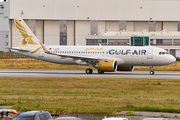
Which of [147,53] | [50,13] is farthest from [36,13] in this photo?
[147,53]

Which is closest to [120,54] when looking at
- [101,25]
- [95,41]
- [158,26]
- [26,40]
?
[26,40]

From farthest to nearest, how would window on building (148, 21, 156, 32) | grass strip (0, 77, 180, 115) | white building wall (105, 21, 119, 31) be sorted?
1. window on building (148, 21, 156, 32)
2. white building wall (105, 21, 119, 31)
3. grass strip (0, 77, 180, 115)

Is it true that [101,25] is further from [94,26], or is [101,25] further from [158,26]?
[158,26]

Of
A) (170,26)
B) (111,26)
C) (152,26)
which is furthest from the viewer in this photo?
(152,26)

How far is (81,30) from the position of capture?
109312mm

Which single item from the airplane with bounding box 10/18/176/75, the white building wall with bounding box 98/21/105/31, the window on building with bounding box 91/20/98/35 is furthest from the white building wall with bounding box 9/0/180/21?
the airplane with bounding box 10/18/176/75

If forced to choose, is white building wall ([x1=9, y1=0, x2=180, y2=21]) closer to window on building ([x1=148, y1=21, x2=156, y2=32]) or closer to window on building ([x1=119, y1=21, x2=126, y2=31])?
window on building ([x1=119, y1=21, x2=126, y2=31])

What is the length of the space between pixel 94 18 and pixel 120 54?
62324 mm

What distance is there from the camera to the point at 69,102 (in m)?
20.3

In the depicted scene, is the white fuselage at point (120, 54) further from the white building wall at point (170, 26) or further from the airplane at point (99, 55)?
the white building wall at point (170, 26)

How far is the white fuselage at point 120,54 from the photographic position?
45.3 metres

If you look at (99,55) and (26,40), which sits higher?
(26,40)

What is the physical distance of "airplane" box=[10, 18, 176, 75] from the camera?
148ft

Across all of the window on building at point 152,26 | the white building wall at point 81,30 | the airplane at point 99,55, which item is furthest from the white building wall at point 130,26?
the airplane at point 99,55
